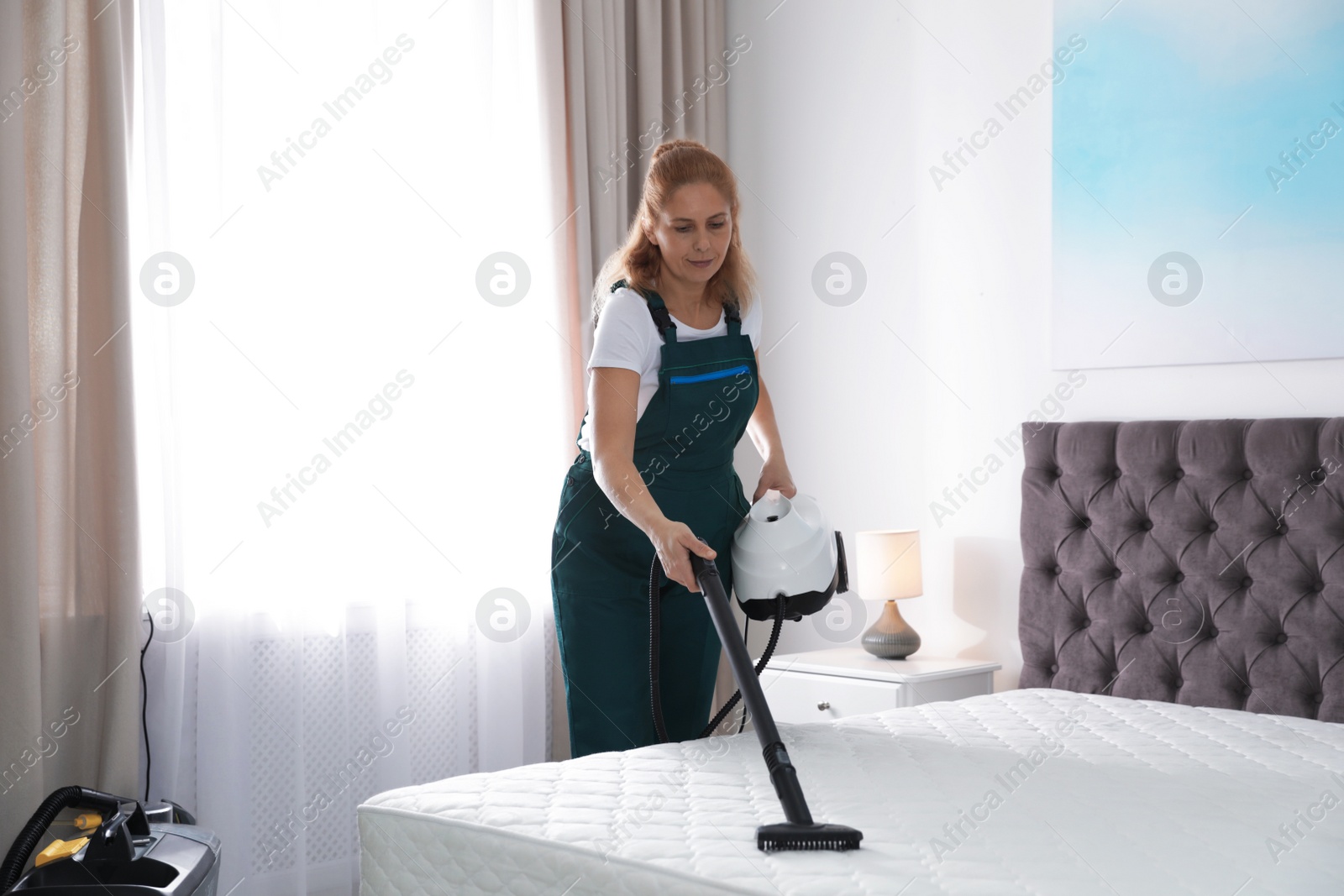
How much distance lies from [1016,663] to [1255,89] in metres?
1.57

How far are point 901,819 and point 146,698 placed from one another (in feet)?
6.71

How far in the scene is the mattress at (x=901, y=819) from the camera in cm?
131

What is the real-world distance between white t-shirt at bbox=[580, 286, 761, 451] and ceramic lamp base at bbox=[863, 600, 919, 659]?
4.42ft

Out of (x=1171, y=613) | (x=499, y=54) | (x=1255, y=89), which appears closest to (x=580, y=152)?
(x=499, y=54)

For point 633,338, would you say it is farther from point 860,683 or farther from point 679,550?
point 860,683

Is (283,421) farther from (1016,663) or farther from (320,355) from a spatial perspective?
(1016,663)

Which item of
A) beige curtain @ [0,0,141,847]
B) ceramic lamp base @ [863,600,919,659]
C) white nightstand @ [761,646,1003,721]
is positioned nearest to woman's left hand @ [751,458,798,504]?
white nightstand @ [761,646,1003,721]

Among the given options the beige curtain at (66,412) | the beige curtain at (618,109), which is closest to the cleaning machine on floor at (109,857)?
the beige curtain at (66,412)

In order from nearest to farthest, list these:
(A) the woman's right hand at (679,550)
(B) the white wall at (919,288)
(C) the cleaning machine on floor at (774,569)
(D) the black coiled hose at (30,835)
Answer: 1. (A) the woman's right hand at (679,550)
2. (C) the cleaning machine on floor at (774,569)
3. (D) the black coiled hose at (30,835)
4. (B) the white wall at (919,288)

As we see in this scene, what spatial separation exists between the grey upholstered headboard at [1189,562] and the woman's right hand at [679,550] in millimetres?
1439

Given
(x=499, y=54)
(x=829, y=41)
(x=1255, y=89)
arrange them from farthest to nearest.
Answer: (x=829, y=41), (x=499, y=54), (x=1255, y=89)

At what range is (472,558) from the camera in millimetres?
3379

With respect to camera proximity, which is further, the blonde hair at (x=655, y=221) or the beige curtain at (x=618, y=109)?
the beige curtain at (x=618, y=109)

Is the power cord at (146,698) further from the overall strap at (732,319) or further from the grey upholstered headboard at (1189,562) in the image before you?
the grey upholstered headboard at (1189,562)
